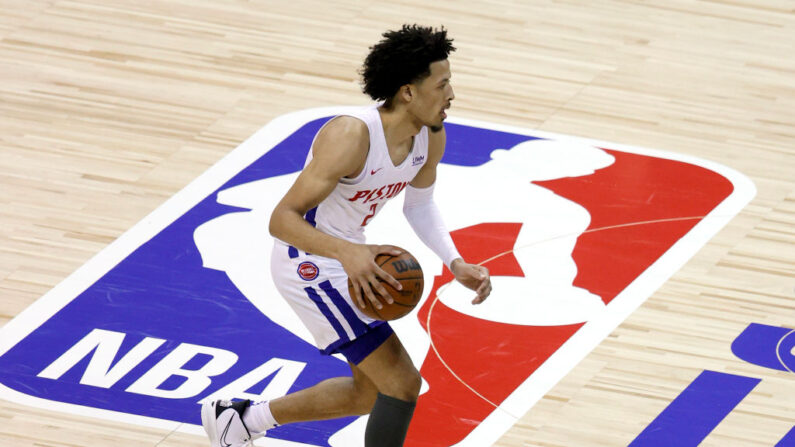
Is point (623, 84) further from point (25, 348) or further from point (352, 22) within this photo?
point (25, 348)

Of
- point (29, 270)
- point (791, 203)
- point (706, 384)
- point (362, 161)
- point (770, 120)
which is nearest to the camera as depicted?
point (362, 161)

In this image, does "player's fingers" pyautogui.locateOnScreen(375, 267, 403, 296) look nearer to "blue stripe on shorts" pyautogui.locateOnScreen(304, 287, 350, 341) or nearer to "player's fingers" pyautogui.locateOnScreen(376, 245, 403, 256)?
"player's fingers" pyautogui.locateOnScreen(376, 245, 403, 256)

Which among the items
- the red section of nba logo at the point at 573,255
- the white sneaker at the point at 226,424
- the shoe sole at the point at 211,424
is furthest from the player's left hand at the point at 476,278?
the shoe sole at the point at 211,424

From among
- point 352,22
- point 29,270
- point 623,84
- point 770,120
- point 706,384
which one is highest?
point 352,22

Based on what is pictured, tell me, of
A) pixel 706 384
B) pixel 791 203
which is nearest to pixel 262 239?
pixel 706 384

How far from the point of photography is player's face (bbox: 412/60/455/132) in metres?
4.75

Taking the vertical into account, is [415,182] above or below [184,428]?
above

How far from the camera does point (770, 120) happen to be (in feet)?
29.2

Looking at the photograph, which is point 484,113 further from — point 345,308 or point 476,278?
point 345,308

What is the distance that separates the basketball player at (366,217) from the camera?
4.65 meters

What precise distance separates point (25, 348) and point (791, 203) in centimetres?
423

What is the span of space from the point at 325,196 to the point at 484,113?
4.29 m

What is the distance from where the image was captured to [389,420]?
486cm

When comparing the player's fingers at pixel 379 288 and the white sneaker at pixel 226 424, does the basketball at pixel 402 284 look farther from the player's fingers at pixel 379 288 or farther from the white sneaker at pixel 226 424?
the white sneaker at pixel 226 424
